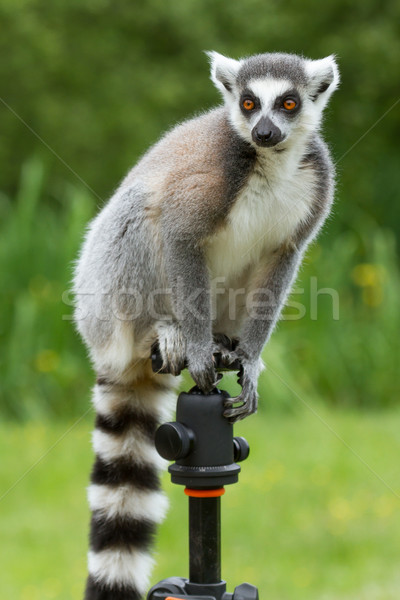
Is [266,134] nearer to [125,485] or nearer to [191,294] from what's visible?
[191,294]

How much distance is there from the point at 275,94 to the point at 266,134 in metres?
0.19

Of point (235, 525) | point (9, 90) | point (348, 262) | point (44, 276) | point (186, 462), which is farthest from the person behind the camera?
point (9, 90)

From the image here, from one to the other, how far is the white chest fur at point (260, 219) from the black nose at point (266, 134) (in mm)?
127

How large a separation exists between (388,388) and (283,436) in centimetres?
108

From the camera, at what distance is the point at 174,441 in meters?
1.61

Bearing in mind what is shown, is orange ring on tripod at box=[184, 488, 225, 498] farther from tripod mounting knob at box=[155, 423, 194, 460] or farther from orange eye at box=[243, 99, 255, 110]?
orange eye at box=[243, 99, 255, 110]

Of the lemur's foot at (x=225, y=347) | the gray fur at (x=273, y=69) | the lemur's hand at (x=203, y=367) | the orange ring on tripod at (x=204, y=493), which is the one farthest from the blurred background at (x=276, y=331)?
the gray fur at (x=273, y=69)

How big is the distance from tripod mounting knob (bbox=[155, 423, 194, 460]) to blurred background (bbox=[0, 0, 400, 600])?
1822mm

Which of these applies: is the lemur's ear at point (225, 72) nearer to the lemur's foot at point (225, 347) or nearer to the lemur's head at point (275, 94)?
the lemur's head at point (275, 94)

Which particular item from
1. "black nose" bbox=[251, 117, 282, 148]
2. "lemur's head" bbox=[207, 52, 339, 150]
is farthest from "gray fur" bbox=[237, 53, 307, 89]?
"black nose" bbox=[251, 117, 282, 148]

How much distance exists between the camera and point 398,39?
304 inches

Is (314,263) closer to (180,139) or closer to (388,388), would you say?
(388,388)

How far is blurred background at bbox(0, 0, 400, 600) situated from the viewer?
3.53 metres

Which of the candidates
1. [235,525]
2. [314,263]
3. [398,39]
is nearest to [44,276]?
[314,263]
